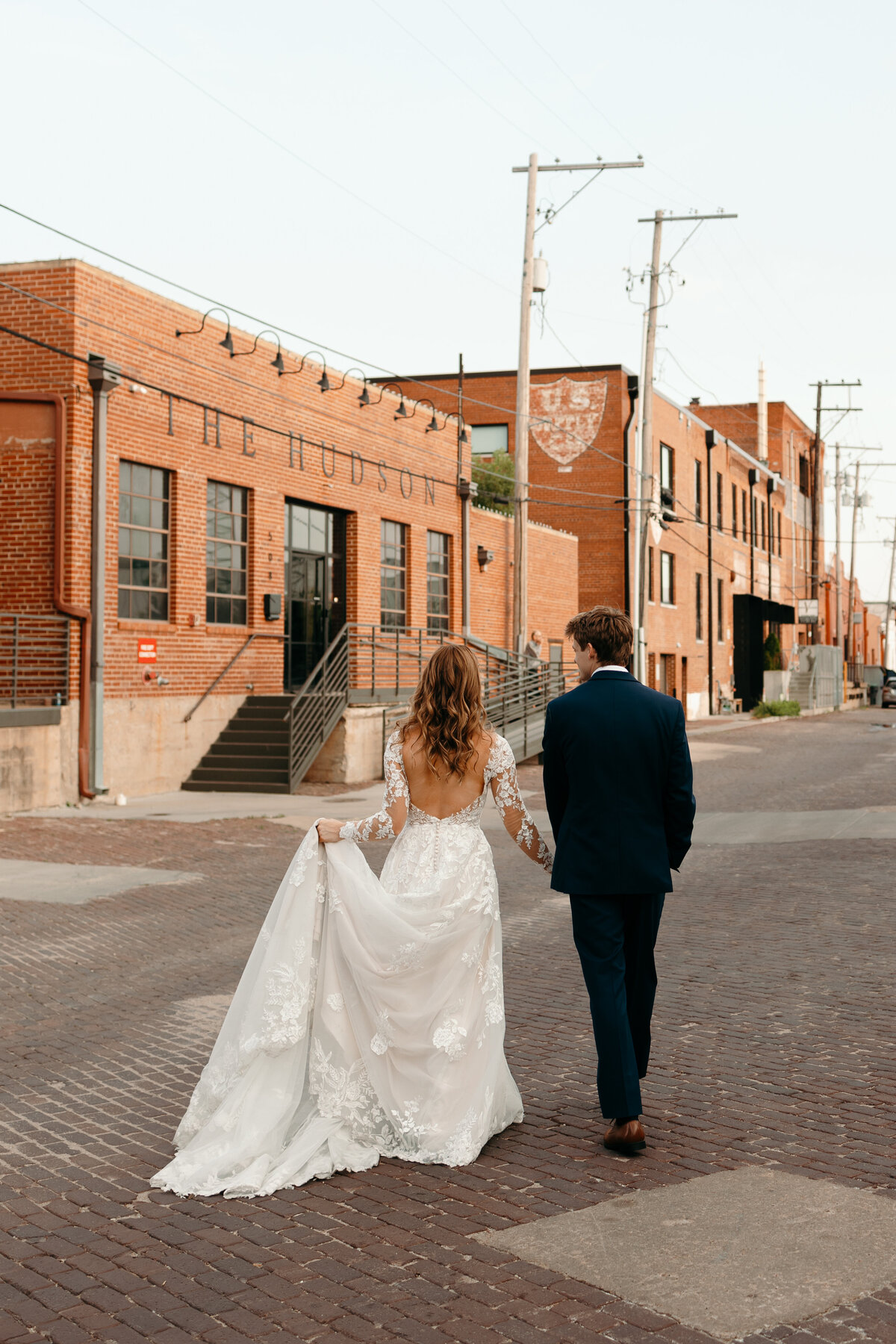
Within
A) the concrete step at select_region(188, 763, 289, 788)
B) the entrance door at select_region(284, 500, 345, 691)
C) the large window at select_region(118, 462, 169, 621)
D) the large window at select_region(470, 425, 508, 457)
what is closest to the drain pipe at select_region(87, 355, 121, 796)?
the large window at select_region(118, 462, 169, 621)

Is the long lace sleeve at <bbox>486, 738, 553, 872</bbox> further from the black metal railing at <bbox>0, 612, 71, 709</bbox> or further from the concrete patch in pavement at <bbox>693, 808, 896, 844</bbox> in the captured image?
the black metal railing at <bbox>0, 612, 71, 709</bbox>

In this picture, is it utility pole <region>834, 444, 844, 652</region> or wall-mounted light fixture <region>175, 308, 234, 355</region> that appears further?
utility pole <region>834, 444, 844, 652</region>

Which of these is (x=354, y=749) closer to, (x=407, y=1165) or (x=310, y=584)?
(x=310, y=584)

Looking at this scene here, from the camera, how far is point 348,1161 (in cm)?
463

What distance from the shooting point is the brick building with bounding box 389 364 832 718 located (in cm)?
3950

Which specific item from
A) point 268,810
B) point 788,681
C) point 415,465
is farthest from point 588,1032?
point 788,681

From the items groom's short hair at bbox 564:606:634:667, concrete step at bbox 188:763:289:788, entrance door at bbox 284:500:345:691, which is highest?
entrance door at bbox 284:500:345:691

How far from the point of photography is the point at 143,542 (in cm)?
1870

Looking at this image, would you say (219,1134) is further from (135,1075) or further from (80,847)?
(80,847)

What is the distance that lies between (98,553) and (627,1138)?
46.1 feet

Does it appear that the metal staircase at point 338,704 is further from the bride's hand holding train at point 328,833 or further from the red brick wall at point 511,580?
the bride's hand holding train at point 328,833

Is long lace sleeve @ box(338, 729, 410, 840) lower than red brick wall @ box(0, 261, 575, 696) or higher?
lower

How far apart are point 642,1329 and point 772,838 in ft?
37.9

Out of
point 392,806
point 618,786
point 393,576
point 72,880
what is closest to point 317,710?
point 393,576
